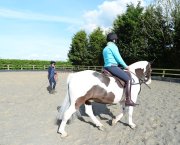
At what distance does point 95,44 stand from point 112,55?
45.7 meters

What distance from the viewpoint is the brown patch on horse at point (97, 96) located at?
24.3ft

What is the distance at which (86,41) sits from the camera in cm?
5881

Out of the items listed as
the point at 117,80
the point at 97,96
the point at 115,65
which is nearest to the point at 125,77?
the point at 117,80

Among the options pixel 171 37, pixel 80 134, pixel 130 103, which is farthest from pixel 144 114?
pixel 171 37

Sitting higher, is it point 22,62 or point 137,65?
point 137,65

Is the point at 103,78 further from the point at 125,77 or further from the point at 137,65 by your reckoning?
the point at 137,65

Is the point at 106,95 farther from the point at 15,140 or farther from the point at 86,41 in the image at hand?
the point at 86,41

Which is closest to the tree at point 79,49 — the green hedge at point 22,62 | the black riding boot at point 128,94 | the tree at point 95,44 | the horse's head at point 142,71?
the tree at point 95,44

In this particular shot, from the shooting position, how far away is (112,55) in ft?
25.6

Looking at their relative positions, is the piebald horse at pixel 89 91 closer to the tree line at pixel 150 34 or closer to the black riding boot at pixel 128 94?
the black riding boot at pixel 128 94

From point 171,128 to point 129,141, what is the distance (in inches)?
54.0

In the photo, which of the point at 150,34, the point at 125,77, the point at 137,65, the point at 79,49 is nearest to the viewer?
the point at 125,77

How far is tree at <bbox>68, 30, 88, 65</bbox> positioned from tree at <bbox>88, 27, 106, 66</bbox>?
1.26 m

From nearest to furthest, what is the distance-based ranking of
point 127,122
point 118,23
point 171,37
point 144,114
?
point 127,122
point 144,114
point 171,37
point 118,23
